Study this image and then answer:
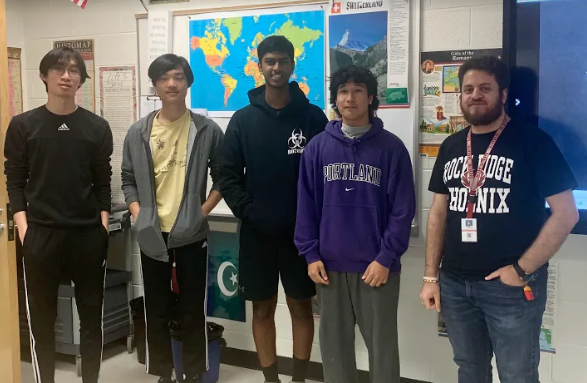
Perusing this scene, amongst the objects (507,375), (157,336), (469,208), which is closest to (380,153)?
(469,208)

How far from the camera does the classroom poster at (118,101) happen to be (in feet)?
10.8

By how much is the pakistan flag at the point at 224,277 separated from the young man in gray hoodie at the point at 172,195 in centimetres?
46

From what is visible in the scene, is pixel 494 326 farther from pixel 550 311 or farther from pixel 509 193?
pixel 550 311

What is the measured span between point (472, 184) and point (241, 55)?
1.60 meters

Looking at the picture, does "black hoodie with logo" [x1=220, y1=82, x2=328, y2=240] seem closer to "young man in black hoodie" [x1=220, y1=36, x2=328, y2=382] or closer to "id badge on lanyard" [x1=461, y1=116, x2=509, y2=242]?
"young man in black hoodie" [x1=220, y1=36, x2=328, y2=382]

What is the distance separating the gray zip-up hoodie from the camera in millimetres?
2529

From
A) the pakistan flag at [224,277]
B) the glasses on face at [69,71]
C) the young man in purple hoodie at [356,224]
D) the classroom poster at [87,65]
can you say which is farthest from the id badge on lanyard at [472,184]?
the classroom poster at [87,65]

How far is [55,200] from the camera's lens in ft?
8.04

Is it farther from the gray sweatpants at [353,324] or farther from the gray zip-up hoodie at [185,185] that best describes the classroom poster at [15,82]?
the gray sweatpants at [353,324]

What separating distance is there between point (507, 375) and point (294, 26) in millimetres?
1925

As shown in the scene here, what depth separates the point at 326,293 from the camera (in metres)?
2.23

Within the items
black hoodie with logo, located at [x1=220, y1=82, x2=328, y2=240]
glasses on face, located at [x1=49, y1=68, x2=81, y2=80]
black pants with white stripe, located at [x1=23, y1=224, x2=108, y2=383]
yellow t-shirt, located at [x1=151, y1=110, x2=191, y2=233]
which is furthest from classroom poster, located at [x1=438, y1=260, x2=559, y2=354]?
glasses on face, located at [x1=49, y1=68, x2=81, y2=80]

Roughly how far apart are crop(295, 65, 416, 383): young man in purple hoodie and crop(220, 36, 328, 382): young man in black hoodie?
0.18m

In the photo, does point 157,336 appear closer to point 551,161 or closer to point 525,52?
point 551,161
